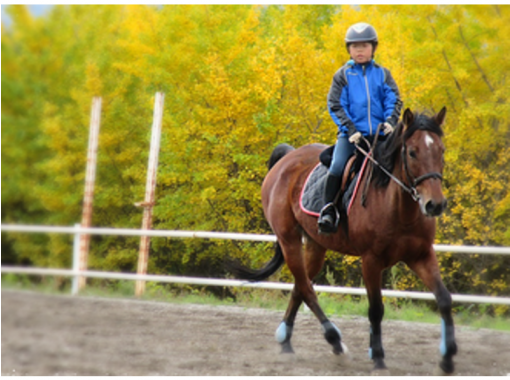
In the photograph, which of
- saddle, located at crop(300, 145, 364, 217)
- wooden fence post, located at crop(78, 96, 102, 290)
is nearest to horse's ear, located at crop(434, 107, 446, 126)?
saddle, located at crop(300, 145, 364, 217)

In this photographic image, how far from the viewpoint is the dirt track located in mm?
4957

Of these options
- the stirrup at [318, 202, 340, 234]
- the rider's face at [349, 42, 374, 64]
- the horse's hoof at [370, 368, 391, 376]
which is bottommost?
the horse's hoof at [370, 368, 391, 376]

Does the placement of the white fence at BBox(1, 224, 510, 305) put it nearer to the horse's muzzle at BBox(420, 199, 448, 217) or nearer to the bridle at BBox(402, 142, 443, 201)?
the bridle at BBox(402, 142, 443, 201)

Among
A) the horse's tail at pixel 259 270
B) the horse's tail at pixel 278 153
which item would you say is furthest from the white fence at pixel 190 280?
the horse's tail at pixel 278 153

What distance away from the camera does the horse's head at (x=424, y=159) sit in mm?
4418

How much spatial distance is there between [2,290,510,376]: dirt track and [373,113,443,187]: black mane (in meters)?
1.54

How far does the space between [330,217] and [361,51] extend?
4.65 feet

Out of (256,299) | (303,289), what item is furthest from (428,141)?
(256,299)

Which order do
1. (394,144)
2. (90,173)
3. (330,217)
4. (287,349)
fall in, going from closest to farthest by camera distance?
1. (394,144)
2. (330,217)
3. (287,349)
4. (90,173)

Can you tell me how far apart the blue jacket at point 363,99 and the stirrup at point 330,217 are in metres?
0.66

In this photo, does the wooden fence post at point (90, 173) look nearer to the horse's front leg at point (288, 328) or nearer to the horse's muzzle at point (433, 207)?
the horse's front leg at point (288, 328)

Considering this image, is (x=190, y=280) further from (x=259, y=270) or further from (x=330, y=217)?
(x=330, y=217)

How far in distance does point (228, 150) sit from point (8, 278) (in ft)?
35.6

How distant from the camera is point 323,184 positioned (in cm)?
575
